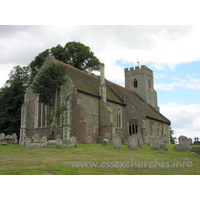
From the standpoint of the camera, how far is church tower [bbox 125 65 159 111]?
39.2m

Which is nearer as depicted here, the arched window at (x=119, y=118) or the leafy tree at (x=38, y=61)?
the arched window at (x=119, y=118)

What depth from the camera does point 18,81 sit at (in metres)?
29.8

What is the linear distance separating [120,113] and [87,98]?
22.1ft

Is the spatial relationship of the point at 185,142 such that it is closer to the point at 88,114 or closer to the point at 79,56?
the point at 88,114

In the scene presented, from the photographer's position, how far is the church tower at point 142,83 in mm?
39216

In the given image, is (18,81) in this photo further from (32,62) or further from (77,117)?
(77,117)

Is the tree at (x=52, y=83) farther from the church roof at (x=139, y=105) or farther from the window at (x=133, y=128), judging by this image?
the church roof at (x=139, y=105)

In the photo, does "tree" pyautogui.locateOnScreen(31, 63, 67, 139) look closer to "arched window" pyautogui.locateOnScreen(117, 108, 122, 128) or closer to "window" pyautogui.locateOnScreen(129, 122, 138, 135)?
"arched window" pyautogui.locateOnScreen(117, 108, 122, 128)

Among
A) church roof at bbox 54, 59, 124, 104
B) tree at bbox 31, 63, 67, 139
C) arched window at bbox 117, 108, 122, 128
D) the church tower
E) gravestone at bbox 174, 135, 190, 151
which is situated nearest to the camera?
gravestone at bbox 174, 135, 190, 151

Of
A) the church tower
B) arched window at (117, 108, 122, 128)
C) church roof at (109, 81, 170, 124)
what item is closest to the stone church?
arched window at (117, 108, 122, 128)

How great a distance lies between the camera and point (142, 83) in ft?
→ 130

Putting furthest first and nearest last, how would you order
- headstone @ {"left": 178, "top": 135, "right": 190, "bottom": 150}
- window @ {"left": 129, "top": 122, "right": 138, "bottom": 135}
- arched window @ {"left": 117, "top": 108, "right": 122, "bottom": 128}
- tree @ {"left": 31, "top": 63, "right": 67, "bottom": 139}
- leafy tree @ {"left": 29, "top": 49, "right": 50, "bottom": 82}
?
leafy tree @ {"left": 29, "top": 49, "right": 50, "bottom": 82} < arched window @ {"left": 117, "top": 108, "right": 122, "bottom": 128} < window @ {"left": 129, "top": 122, "right": 138, "bottom": 135} < tree @ {"left": 31, "top": 63, "right": 67, "bottom": 139} < headstone @ {"left": 178, "top": 135, "right": 190, "bottom": 150}

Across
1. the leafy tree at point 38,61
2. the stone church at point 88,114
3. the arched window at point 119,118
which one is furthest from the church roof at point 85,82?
the leafy tree at point 38,61

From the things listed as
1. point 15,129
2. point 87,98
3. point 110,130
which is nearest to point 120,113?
point 110,130
